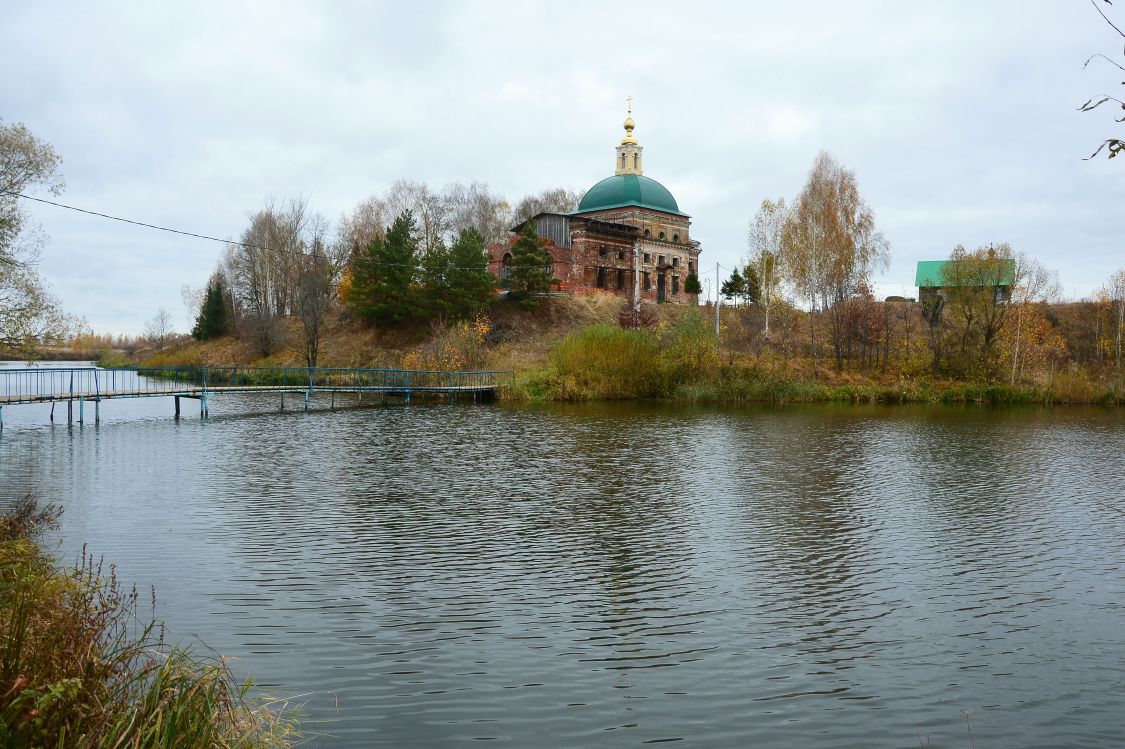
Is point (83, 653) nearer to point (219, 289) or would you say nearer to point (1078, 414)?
point (1078, 414)

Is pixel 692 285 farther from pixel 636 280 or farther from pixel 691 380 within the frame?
pixel 691 380

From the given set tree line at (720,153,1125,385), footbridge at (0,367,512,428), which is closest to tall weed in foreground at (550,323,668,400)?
footbridge at (0,367,512,428)

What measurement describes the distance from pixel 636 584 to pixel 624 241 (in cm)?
5854

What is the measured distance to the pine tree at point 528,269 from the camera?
59.5 meters

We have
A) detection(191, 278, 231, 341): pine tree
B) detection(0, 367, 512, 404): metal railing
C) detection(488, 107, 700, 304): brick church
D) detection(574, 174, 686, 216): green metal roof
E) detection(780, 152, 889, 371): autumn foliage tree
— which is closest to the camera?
detection(0, 367, 512, 404): metal railing

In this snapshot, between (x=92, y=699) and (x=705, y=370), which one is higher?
(x=705, y=370)

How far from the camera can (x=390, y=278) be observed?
2297 inches

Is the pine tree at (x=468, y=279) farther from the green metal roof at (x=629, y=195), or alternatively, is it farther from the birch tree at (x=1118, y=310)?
the birch tree at (x=1118, y=310)

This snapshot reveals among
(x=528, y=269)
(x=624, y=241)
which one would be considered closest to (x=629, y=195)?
(x=624, y=241)

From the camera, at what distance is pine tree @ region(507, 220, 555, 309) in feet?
195

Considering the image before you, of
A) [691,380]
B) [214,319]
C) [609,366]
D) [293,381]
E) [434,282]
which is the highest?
[434,282]

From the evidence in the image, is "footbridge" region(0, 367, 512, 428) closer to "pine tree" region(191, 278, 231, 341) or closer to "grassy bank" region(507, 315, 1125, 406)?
"grassy bank" region(507, 315, 1125, 406)

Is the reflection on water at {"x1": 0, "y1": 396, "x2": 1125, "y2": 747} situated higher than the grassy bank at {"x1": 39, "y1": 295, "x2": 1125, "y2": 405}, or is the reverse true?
the grassy bank at {"x1": 39, "y1": 295, "x2": 1125, "y2": 405}

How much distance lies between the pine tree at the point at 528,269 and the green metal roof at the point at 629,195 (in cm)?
1162
